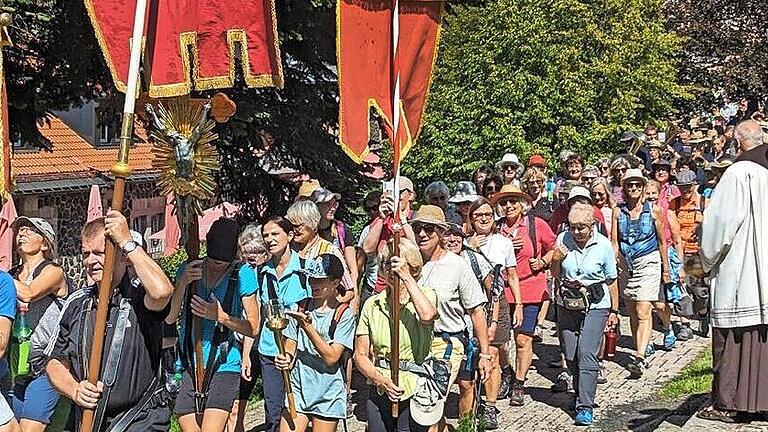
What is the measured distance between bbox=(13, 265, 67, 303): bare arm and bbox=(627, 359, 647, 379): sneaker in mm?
6127

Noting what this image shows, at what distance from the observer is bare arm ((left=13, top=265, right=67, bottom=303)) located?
730 cm

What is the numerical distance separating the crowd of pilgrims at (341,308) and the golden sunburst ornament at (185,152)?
521 mm

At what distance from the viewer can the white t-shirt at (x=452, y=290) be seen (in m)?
8.10

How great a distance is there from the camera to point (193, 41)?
21.9 ft

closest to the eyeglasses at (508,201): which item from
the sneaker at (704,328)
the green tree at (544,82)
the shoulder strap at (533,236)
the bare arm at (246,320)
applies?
the shoulder strap at (533,236)

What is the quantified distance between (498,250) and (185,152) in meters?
4.20

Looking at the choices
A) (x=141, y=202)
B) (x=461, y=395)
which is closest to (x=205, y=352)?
(x=461, y=395)

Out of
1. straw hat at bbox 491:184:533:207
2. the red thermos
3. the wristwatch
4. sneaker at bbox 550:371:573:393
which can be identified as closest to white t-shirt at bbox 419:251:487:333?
straw hat at bbox 491:184:533:207

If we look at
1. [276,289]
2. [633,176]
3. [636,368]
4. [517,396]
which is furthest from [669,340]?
[276,289]

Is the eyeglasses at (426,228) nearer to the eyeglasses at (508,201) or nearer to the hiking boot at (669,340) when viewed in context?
the eyeglasses at (508,201)

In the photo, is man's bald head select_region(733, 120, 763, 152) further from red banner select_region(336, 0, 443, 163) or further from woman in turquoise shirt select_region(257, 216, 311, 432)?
woman in turquoise shirt select_region(257, 216, 311, 432)

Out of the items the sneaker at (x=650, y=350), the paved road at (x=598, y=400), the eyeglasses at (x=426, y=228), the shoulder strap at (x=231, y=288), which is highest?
the eyeglasses at (x=426, y=228)

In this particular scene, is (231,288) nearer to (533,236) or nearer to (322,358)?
(322,358)

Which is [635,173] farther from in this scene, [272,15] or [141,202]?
[141,202]
